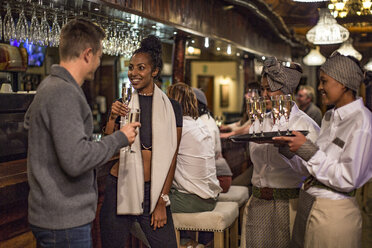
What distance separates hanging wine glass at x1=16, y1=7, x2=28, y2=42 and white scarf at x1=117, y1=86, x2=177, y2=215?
1.79m

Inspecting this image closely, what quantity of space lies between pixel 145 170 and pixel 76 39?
1031 mm

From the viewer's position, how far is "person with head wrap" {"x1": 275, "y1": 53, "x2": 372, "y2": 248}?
7.16 ft

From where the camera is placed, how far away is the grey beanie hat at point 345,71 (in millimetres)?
2277

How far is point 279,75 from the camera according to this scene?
2.86m

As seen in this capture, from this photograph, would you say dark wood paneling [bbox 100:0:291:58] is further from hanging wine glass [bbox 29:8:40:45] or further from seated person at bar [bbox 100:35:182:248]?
seated person at bar [bbox 100:35:182:248]

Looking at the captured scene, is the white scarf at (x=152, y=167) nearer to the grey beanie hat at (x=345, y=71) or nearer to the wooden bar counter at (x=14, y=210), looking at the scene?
the wooden bar counter at (x=14, y=210)

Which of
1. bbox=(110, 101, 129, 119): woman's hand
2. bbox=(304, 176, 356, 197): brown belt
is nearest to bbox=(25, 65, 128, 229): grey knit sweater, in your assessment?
bbox=(110, 101, 129, 119): woman's hand

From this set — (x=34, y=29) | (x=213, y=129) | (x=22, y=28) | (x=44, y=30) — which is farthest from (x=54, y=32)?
(x=213, y=129)

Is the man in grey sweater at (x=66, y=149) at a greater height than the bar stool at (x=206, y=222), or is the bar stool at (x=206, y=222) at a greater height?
the man in grey sweater at (x=66, y=149)

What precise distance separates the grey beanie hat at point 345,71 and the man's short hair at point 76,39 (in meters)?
1.23

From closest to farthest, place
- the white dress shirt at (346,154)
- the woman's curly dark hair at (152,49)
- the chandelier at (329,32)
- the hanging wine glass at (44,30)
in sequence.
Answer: the white dress shirt at (346,154) < the woman's curly dark hair at (152,49) < the hanging wine glass at (44,30) < the chandelier at (329,32)

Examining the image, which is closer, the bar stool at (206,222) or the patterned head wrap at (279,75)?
the patterned head wrap at (279,75)

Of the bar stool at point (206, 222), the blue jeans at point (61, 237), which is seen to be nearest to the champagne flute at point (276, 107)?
the bar stool at point (206, 222)

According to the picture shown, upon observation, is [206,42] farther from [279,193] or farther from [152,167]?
[152,167]
